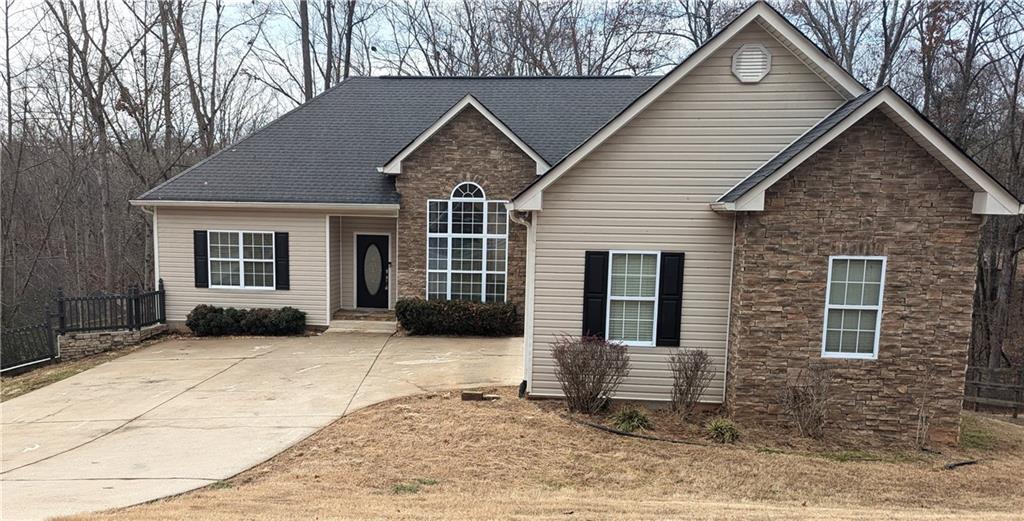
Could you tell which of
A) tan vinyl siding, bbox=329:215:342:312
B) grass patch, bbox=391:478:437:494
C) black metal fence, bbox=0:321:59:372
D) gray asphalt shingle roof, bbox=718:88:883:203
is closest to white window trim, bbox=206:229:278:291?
tan vinyl siding, bbox=329:215:342:312

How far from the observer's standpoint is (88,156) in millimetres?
21359

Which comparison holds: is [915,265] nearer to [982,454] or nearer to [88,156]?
[982,454]

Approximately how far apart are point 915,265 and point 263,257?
529 inches

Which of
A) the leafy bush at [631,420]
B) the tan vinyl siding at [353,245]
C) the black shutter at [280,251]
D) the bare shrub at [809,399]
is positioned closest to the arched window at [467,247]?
the tan vinyl siding at [353,245]

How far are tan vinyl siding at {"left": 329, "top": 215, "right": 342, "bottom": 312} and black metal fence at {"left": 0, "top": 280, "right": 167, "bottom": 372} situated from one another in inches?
170

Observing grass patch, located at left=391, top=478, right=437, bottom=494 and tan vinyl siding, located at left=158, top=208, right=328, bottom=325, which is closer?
grass patch, located at left=391, top=478, right=437, bottom=494

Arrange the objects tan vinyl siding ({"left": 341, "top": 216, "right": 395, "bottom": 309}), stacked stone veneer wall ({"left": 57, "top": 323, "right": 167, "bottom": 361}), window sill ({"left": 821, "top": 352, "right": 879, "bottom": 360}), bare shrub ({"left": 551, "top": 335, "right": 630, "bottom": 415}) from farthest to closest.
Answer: tan vinyl siding ({"left": 341, "top": 216, "right": 395, "bottom": 309}), stacked stone veneer wall ({"left": 57, "top": 323, "right": 167, "bottom": 361}), bare shrub ({"left": 551, "top": 335, "right": 630, "bottom": 415}), window sill ({"left": 821, "top": 352, "right": 879, "bottom": 360})

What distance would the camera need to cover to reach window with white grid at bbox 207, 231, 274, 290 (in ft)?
44.9

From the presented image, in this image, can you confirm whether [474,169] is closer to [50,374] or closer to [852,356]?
[852,356]

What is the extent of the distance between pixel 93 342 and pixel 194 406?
6.38m

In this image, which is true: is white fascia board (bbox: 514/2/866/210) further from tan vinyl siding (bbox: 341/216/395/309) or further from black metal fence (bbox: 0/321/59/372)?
black metal fence (bbox: 0/321/59/372)

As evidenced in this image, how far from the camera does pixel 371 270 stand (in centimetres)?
1491

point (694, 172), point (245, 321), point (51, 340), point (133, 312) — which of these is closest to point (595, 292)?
point (694, 172)

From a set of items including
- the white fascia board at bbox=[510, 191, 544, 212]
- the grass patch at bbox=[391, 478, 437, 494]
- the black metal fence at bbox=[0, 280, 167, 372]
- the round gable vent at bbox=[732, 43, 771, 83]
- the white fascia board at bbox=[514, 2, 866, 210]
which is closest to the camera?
the grass patch at bbox=[391, 478, 437, 494]
